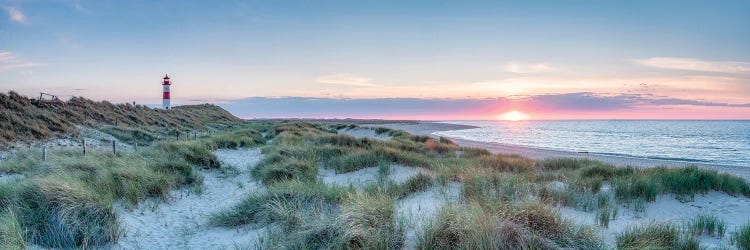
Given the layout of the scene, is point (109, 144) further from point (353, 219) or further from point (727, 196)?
point (727, 196)

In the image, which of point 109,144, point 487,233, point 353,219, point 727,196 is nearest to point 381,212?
point 353,219

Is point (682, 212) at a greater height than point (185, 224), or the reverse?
point (682, 212)

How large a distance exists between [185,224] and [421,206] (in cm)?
422

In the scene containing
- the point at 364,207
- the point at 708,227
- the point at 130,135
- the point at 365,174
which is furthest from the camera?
the point at 130,135

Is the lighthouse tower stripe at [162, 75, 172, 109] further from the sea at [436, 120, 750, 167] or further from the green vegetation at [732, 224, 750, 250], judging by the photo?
the green vegetation at [732, 224, 750, 250]

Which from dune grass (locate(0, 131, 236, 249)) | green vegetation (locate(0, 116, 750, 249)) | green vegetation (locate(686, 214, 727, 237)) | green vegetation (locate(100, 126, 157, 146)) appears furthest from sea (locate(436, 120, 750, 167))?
green vegetation (locate(100, 126, 157, 146))

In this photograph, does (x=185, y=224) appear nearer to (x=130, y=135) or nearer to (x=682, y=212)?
(x=682, y=212)

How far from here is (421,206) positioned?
8.07 metres

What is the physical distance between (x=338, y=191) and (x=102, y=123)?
25102 mm

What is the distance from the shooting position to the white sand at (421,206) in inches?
237

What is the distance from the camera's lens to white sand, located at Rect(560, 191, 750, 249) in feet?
24.0

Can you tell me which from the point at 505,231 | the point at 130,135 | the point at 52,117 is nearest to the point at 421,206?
the point at 505,231

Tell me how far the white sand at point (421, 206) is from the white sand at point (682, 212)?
2.02 metres

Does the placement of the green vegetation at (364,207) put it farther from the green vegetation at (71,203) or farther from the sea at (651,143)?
the sea at (651,143)
